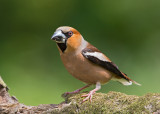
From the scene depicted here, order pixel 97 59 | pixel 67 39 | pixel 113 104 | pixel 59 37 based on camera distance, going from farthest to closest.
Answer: pixel 97 59 → pixel 67 39 → pixel 59 37 → pixel 113 104

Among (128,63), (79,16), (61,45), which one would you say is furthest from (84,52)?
(79,16)

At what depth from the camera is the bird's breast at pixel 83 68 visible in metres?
4.11

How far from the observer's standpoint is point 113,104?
3.30m

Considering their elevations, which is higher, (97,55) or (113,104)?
(97,55)

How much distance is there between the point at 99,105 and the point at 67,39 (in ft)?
3.70

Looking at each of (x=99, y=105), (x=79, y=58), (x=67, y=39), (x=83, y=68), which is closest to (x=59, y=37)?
(x=67, y=39)

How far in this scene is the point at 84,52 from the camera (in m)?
4.18

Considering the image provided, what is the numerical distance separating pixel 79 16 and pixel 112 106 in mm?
5089

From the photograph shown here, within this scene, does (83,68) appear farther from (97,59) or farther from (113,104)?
(113,104)

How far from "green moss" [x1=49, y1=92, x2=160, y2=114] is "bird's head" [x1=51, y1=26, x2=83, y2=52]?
0.76m

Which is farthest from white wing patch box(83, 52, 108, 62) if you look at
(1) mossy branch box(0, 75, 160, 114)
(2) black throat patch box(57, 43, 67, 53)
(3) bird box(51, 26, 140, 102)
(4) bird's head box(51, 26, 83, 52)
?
(1) mossy branch box(0, 75, 160, 114)

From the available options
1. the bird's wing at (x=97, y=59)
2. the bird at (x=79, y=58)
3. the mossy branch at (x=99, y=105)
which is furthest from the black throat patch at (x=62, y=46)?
the mossy branch at (x=99, y=105)

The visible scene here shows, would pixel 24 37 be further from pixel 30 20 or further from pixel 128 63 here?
pixel 128 63

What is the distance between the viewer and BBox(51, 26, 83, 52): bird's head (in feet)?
13.3
